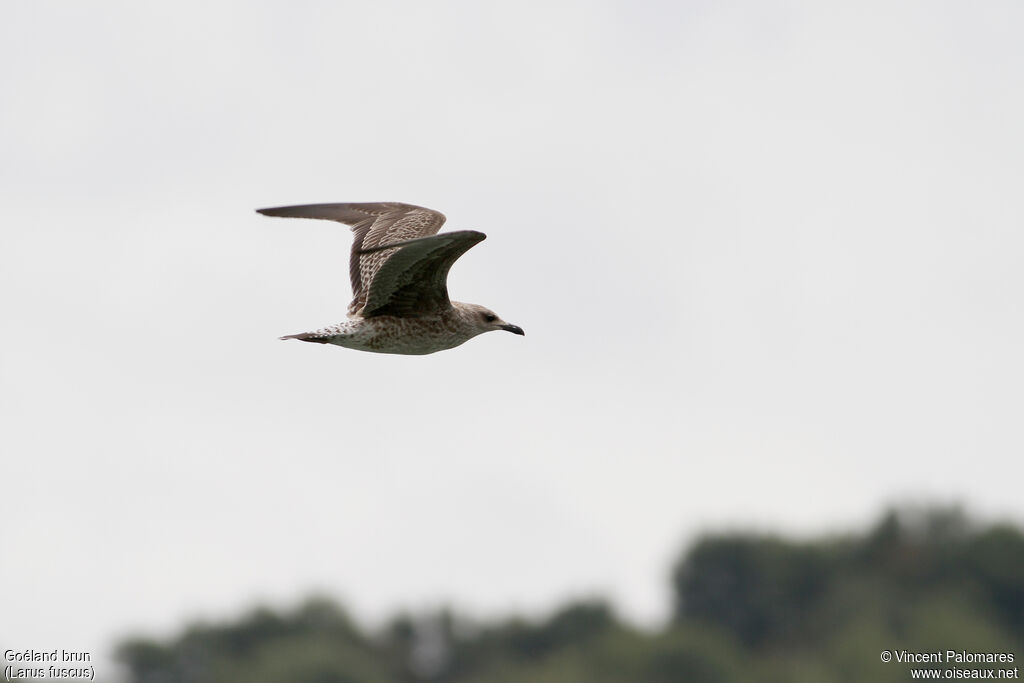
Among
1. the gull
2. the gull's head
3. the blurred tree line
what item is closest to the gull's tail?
the gull

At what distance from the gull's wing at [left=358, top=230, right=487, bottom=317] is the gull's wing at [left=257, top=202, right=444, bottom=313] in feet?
→ 1.45

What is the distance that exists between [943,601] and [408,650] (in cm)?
2524

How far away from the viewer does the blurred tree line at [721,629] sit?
7900 centimetres

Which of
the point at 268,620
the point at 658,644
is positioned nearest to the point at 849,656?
the point at 658,644

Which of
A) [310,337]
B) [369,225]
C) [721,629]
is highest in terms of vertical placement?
[721,629]

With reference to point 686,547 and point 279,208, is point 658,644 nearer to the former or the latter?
point 686,547

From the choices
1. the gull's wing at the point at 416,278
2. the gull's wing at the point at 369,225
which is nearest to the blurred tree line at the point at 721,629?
the gull's wing at the point at 369,225

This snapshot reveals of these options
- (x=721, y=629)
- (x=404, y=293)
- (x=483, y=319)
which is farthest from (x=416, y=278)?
(x=721, y=629)

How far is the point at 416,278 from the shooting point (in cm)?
1636

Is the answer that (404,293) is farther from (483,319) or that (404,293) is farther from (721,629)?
(721,629)

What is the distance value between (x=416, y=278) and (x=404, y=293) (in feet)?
1.01

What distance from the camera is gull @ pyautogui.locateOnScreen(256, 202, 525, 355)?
15922 mm

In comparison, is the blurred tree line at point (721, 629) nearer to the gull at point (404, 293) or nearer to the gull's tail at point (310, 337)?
the gull at point (404, 293)

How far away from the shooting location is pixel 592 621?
84938mm
